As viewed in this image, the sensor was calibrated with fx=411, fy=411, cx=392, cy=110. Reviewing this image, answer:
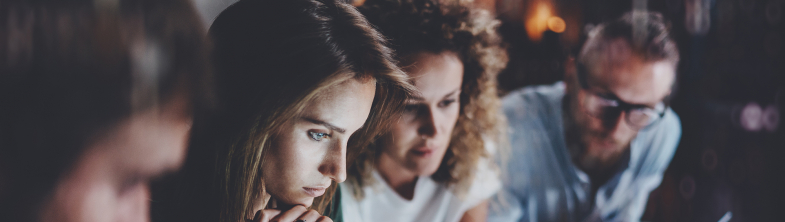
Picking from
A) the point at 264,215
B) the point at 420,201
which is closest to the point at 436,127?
the point at 420,201

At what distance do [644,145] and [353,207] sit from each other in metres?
0.58

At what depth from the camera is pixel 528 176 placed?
0.78 m

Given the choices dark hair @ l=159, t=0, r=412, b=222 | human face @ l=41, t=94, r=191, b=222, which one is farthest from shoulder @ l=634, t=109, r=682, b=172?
human face @ l=41, t=94, r=191, b=222

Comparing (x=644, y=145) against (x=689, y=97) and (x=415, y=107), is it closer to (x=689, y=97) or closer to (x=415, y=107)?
(x=689, y=97)

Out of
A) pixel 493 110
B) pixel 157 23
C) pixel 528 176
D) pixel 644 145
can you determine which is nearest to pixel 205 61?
pixel 157 23

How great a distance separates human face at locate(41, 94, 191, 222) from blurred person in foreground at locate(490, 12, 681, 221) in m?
0.56

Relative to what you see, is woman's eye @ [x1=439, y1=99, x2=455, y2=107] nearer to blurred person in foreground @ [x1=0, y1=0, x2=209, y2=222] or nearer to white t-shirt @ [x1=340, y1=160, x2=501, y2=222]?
white t-shirt @ [x1=340, y1=160, x2=501, y2=222]

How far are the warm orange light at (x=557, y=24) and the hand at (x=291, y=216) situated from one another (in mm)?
532

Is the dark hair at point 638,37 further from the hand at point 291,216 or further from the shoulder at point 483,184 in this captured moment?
the hand at point 291,216

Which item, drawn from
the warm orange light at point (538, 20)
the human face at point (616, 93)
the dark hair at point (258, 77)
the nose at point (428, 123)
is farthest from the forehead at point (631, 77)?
the dark hair at point (258, 77)

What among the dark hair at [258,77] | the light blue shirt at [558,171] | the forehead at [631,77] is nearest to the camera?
the dark hair at [258,77]

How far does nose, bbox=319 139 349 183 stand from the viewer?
385 mm

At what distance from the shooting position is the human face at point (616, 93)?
66cm

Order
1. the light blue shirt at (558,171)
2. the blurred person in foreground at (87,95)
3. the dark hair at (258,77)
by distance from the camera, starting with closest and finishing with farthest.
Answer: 1. the blurred person in foreground at (87,95)
2. the dark hair at (258,77)
3. the light blue shirt at (558,171)
